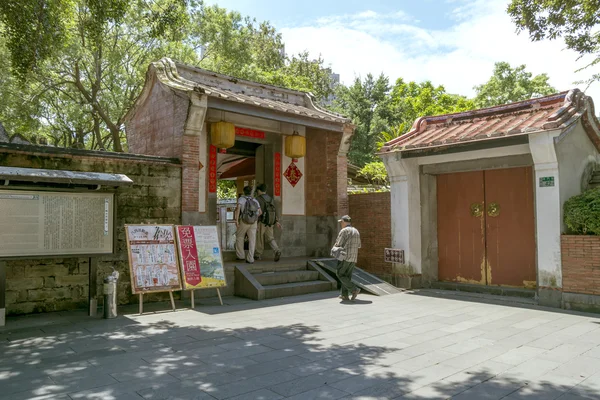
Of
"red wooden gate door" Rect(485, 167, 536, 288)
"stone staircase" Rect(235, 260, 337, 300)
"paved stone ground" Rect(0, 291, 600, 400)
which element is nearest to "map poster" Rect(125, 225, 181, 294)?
"paved stone ground" Rect(0, 291, 600, 400)

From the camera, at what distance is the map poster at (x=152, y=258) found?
23.9 ft

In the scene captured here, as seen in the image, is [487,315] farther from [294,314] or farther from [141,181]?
[141,181]

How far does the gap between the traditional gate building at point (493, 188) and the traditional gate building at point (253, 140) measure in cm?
205

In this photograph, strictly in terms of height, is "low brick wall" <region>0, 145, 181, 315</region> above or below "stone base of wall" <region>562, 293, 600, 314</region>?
above

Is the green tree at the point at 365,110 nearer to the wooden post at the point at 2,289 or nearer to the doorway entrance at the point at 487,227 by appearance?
the doorway entrance at the point at 487,227

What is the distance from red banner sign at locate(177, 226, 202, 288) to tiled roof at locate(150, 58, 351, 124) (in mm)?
2819

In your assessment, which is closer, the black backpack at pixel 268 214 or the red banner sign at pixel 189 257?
the red banner sign at pixel 189 257

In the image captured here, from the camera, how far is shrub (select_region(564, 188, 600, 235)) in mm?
7295

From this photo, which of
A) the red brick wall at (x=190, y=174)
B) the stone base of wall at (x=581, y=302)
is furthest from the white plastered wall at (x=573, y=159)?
the red brick wall at (x=190, y=174)

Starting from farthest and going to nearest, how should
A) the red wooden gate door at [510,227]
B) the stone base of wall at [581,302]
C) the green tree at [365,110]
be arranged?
the green tree at [365,110], the red wooden gate door at [510,227], the stone base of wall at [581,302]

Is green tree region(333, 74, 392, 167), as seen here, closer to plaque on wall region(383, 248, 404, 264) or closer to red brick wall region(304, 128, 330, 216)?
red brick wall region(304, 128, 330, 216)

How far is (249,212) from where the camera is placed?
384 inches

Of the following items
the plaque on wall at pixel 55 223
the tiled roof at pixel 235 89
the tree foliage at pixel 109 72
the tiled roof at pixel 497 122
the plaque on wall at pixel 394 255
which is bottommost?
the plaque on wall at pixel 394 255

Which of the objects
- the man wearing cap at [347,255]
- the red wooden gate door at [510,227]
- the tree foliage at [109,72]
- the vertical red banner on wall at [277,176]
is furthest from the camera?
the tree foliage at [109,72]
